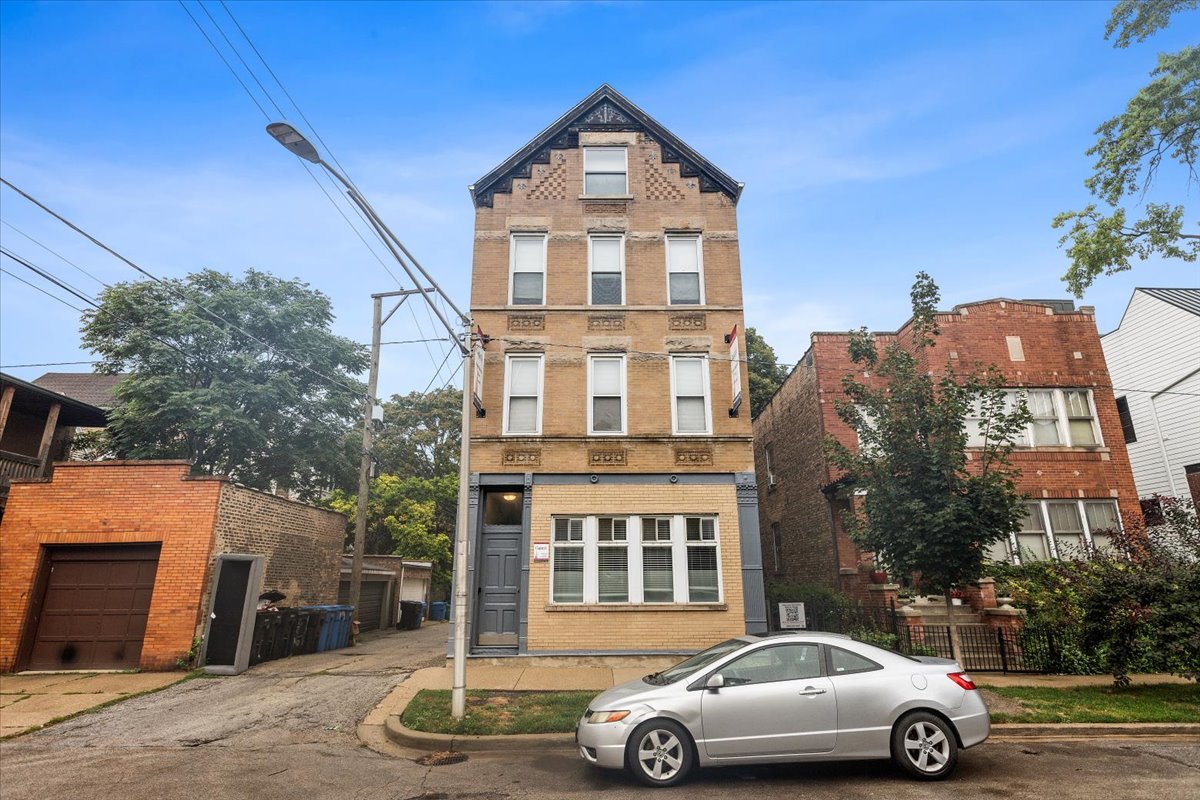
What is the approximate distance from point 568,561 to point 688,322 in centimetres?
631

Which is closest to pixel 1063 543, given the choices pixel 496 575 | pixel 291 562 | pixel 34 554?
pixel 496 575

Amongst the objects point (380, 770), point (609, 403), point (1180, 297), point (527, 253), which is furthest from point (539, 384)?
point (1180, 297)

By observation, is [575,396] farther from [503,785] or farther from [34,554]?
[34,554]

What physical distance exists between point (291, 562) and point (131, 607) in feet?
12.8

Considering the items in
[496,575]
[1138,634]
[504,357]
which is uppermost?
[504,357]

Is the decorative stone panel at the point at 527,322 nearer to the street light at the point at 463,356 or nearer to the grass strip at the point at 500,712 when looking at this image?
the street light at the point at 463,356

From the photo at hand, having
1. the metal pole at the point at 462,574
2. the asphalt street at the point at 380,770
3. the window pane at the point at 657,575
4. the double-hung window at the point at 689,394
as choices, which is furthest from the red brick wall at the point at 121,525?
the double-hung window at the point at 689,394

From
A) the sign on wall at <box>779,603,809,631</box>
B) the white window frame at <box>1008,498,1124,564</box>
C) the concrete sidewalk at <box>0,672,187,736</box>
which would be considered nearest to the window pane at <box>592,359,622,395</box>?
the sign on wall at <box>779,603,809,631</box>

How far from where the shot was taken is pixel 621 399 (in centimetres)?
1478

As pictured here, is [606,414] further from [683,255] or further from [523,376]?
[683,255]

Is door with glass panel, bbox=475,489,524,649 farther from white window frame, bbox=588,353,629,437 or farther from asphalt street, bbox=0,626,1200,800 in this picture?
asphalt street, bbox=0,626,1200,800

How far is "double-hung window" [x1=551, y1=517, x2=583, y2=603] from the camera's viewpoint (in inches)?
532

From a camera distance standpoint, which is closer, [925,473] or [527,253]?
[925,473]

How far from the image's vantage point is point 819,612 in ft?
47.9
